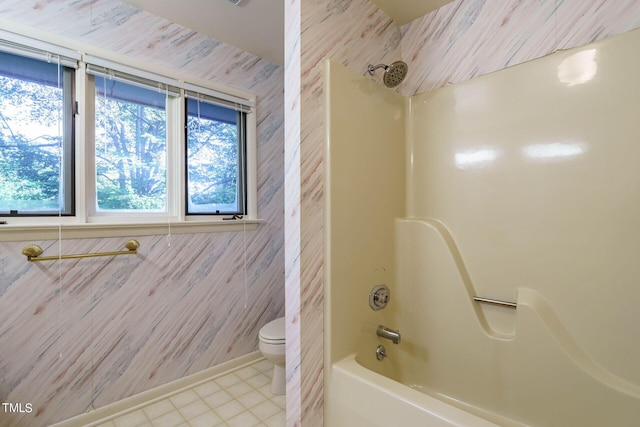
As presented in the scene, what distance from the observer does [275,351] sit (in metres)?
1.89

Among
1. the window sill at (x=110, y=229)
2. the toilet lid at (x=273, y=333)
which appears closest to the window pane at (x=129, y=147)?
the window sill at (x=110, y=229)

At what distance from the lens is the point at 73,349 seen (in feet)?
5.26

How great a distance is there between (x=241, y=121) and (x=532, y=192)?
2.11m

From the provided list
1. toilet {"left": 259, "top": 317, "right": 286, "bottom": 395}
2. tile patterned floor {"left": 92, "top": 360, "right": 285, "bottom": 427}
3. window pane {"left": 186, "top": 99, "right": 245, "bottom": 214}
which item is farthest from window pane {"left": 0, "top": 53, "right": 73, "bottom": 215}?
toilet {"left": 259, "top": 317, "right": 286, "bottom": 395}

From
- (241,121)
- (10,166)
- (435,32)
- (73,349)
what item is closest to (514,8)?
(435,32)

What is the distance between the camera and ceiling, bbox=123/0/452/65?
5.55 feet

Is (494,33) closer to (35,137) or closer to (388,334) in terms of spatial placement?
(388,334)

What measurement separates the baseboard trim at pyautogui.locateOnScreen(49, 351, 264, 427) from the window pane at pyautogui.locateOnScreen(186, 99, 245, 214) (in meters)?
1.20

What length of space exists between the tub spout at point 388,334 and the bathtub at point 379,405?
225 mm

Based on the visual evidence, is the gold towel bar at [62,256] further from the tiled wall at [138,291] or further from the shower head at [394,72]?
the shower head at [394,72]

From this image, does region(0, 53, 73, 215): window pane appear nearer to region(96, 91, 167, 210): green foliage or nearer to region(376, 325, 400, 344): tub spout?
region(96, 91, 167, 210): green foliage

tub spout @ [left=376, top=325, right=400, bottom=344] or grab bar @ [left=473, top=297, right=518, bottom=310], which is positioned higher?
grab bar @ [left=473, top=297, right=518, bottom=310]

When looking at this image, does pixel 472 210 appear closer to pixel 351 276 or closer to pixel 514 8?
pixel 351 276

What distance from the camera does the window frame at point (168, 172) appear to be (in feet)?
5.12
